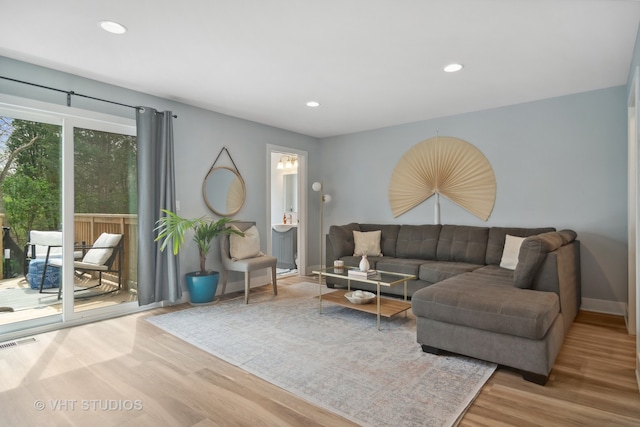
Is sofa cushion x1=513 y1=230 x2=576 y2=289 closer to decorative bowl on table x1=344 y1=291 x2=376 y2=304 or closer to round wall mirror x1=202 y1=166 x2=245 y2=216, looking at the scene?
decorative bowl on table x1=344 y1=291 x2=376 y2=304

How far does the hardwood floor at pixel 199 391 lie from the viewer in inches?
74.2

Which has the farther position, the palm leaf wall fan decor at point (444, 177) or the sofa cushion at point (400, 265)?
the palm leaf wall fan decor at point (444, 177)

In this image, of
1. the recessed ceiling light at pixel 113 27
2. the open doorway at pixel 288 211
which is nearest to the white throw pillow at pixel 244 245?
the open doorway at pixel 288 211

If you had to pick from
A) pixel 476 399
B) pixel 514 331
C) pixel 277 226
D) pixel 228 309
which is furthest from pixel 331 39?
pixel 277 226

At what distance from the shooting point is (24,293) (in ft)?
10.5

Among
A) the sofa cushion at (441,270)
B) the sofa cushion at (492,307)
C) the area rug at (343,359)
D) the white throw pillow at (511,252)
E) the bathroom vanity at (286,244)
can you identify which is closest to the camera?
the area rug at (343,359)

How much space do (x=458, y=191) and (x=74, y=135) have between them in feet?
14.9

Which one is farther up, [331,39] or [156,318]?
[331,39]

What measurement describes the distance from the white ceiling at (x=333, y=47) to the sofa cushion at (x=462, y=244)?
5.26 ft

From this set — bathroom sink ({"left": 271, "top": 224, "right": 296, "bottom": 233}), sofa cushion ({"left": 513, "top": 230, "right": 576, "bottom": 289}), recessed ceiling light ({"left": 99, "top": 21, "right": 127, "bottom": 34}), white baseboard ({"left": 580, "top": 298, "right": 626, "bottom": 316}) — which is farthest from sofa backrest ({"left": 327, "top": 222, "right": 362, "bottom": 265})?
recessed ceiling light ({"left": 99, "top": 21, "right": 127, "bottom": 34})

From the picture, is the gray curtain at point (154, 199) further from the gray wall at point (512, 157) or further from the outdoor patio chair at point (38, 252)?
the outdoor patio chair at point (38, 252)

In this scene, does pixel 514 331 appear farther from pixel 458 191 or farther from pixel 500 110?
pixel 500 110

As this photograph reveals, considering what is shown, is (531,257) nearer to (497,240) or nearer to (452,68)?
(497,240)

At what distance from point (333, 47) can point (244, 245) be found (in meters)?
2.64
